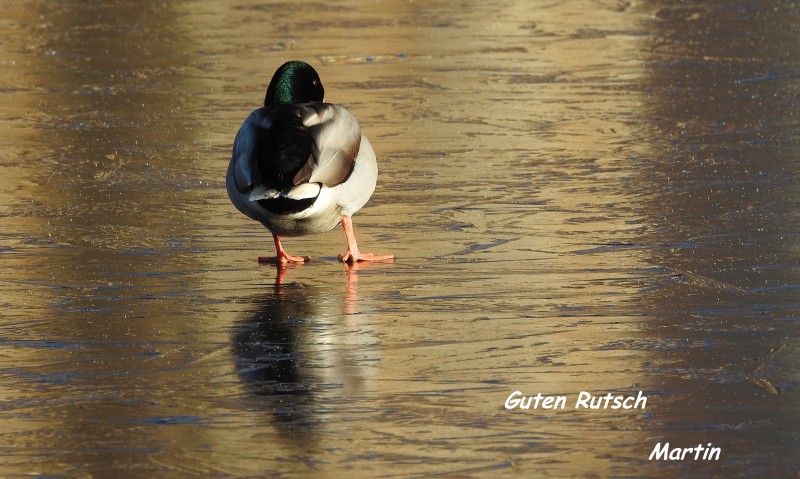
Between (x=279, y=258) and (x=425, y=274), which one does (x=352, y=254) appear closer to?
(x=279, y=258)

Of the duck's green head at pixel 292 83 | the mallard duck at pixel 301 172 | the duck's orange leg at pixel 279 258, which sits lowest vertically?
the duck's orange leg at pixel 279 258

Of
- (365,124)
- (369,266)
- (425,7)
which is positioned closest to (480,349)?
(369,266)

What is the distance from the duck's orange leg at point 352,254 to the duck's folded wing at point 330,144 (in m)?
0.26

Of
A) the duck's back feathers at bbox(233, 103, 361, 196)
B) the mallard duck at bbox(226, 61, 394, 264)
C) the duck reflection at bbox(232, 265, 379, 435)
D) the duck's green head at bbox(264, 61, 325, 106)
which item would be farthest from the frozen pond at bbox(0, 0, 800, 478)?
the duck's green head at bbox(264, 61, 325, 106)

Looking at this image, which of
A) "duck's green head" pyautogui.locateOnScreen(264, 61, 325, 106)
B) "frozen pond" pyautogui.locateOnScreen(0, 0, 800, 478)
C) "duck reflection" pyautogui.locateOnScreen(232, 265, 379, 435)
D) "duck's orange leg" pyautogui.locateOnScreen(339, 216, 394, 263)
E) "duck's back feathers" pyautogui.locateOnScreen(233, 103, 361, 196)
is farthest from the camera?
"duck's green head" pyautogui.locateOnScreen(264, 61, 325, 106)

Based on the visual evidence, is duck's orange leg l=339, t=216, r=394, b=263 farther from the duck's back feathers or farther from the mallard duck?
the duck's back feathers

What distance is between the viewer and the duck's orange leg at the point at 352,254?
7.71 metres

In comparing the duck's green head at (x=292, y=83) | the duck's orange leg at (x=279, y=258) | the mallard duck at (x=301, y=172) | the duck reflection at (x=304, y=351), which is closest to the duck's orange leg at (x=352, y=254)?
the mallard duck at (x=301, y=172)

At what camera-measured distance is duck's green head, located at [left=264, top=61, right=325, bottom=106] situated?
328 inches

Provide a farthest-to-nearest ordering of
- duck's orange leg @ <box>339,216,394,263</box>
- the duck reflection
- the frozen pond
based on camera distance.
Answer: duck's orange leg @ <box>339,216,394,263</box>
the duck reflection
the frozen pond

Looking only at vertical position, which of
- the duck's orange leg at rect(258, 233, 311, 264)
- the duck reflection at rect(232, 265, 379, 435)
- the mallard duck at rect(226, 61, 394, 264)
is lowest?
the duck's orange leg at rect(258, 233, 311, 264)

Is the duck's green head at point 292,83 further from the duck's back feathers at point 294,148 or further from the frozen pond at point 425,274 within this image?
the frozen pond at point 425,274

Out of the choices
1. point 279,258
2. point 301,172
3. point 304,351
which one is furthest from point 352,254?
point 304,351

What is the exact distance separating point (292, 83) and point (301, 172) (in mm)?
1134
